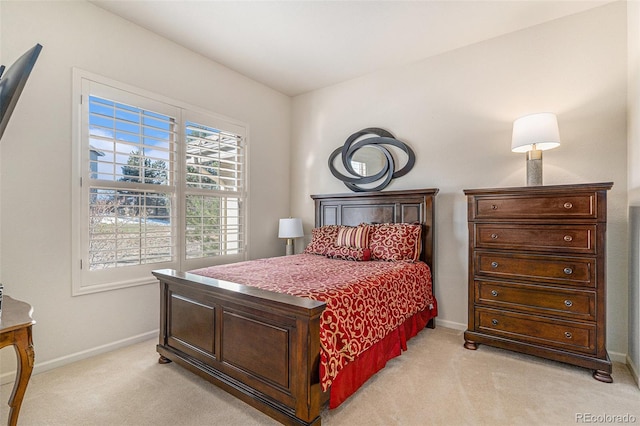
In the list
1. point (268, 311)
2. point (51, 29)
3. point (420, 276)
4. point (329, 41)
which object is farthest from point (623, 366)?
point (51, 29)

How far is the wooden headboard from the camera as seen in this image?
334 centimetres

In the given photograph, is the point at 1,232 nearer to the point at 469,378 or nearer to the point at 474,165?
the point at 469,378

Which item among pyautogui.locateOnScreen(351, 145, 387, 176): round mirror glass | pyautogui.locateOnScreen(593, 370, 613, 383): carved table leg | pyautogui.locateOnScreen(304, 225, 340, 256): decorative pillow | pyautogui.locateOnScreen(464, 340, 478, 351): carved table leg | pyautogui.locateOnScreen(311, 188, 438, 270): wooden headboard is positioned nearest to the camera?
pyautogui.locateOnScreen(593, 370, 613, 383): carved table leg

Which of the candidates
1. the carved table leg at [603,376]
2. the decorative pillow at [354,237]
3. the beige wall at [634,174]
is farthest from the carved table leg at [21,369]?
the beige wall at [634,174]

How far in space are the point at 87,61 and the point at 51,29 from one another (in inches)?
11.1

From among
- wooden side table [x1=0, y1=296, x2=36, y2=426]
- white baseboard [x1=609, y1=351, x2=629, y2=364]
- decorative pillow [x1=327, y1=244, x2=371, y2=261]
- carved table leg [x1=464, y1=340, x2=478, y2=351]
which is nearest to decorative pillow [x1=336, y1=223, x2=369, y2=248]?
decorative pillow [x1=327, y1=244, x2=371, y2=261]

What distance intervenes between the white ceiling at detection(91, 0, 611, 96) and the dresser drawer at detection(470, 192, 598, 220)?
164cm

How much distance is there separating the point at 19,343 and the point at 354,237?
2.66 metres

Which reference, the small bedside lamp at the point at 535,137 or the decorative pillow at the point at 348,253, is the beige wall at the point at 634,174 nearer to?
the small bedside lamp at the point at 535,137

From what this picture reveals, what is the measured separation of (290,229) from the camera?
13.5 ft

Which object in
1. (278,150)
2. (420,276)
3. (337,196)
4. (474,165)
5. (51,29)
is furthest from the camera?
(278,150)

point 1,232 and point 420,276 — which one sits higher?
point 1,232

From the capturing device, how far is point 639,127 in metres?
2.25

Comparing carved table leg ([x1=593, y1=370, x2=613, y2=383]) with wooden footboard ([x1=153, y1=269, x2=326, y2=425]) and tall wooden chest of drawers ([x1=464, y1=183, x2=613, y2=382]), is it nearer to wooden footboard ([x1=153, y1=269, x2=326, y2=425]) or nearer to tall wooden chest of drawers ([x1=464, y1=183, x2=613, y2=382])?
tall wooden chest of drawers ([x1=464, y1=183, x2=613, y2=382])
